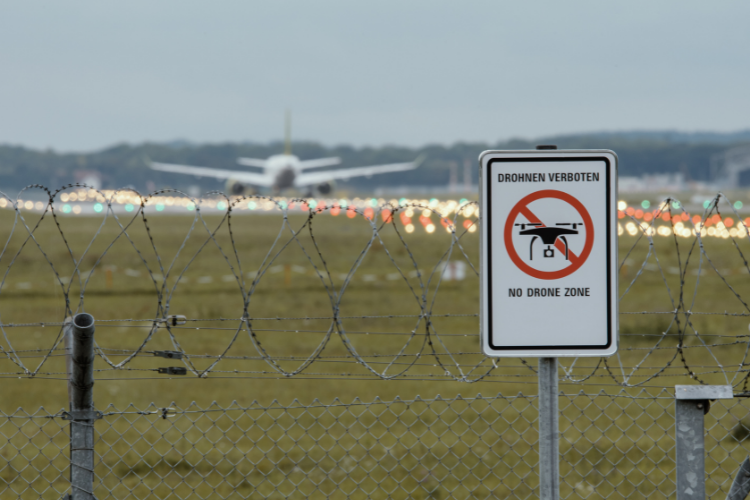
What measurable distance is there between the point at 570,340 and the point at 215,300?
17.4 m

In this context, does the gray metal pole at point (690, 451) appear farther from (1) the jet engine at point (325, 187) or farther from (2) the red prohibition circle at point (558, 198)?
(1) the jet engine at point (325, 187)

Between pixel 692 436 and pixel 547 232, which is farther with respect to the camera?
pixel 692 436

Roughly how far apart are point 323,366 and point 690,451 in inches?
374

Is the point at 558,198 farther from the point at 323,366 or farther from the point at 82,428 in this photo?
the point at 323,366

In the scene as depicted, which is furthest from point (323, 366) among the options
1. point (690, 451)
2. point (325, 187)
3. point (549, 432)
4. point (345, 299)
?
point (325, 187)

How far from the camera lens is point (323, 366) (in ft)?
40.3

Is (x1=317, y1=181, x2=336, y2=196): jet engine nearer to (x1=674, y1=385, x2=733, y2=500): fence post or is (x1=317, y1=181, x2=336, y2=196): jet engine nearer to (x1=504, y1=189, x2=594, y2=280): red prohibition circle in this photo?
(x1=674, y1=385, x2=733, y2=500): fence post

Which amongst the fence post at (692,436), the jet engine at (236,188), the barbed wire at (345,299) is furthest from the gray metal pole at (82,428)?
→ the jet engine at (236,188)

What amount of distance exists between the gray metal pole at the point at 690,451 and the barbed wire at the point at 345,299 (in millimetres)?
544

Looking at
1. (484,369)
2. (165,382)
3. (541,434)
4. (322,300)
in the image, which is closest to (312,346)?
(165,382)

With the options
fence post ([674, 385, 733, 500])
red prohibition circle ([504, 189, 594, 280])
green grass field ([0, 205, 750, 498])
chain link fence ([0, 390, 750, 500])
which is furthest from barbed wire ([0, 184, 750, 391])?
red prohibition circle ([504, 189, 594, 280])

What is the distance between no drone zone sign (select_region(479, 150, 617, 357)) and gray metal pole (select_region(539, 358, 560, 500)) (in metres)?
0.12

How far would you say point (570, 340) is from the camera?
2691 millimetres

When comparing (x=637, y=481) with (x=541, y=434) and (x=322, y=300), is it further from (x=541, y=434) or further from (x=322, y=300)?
(x=322, y=300)
